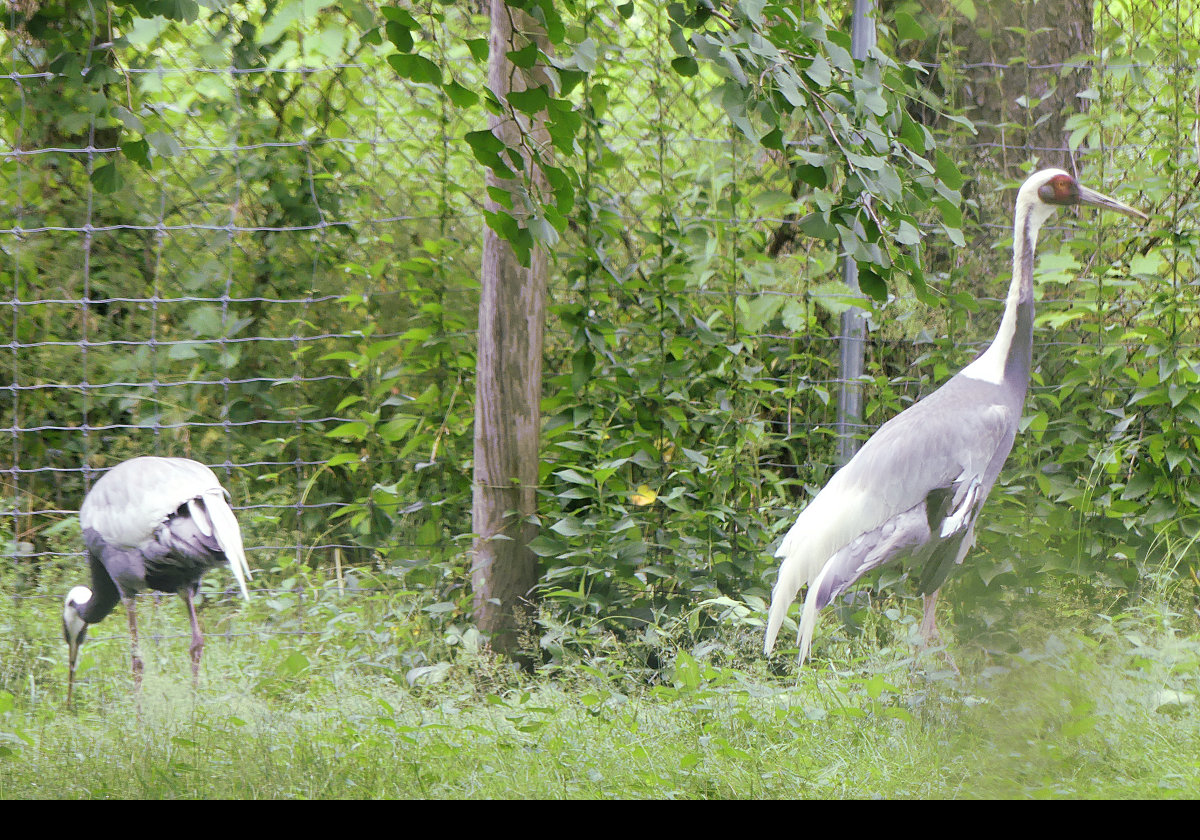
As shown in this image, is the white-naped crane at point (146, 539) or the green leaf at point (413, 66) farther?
the white-naped crane at point (146, 539)

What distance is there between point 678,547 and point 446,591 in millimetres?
614

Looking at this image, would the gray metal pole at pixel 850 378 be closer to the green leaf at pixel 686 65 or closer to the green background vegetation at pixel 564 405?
the green background vegetation at pixel 564 405

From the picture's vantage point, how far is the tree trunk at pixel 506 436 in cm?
295

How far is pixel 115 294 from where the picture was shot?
9.63 feet

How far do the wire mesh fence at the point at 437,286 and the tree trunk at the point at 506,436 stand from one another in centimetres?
8

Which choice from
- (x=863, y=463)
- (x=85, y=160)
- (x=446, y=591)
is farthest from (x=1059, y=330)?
(x=85, y=160)

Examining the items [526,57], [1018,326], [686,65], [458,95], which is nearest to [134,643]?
[458,95]

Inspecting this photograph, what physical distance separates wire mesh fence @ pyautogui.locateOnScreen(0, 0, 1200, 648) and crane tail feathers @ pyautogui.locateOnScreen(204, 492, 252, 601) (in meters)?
0.06

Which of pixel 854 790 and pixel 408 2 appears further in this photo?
pixel 408 2

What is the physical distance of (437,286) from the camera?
3055 millimetres

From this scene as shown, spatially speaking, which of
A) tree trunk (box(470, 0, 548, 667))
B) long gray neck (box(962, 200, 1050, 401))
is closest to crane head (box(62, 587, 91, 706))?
Answer: tree trunk (box(470, 0, 548, 667))

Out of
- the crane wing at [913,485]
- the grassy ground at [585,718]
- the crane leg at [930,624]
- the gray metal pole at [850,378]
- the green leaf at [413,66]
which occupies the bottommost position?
the grassy ground at [585,718]

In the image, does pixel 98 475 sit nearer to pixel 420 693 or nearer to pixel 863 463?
pixel 420 693

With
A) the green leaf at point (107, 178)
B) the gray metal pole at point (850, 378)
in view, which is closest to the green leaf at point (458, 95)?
the green leaf at point (107, 178)
